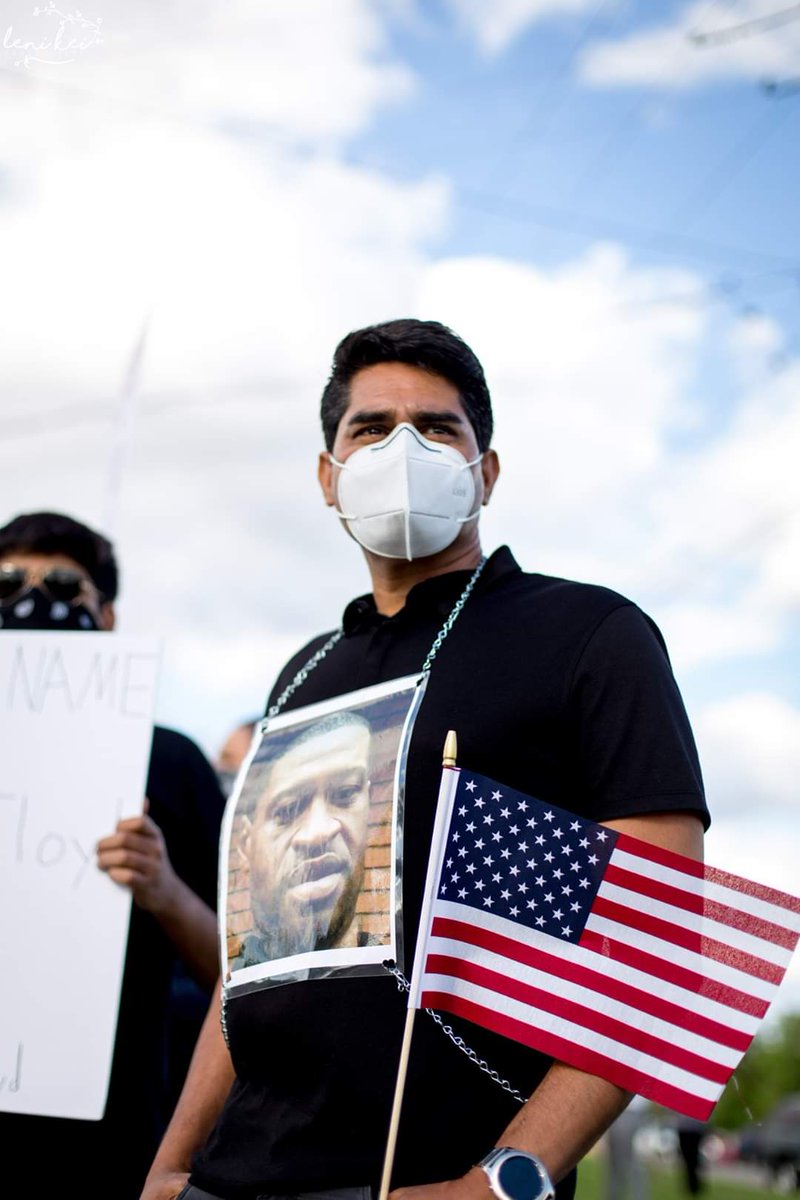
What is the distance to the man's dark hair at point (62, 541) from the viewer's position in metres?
3.77

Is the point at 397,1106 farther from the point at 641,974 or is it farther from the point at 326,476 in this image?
the point at 326,476

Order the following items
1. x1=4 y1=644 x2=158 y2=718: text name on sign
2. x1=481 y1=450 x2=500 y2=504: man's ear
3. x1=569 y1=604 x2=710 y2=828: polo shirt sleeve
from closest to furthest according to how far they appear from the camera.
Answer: x1=569 y1=604 x2=710 y2=828: polo shirt sleeve < x1=481 y1=450 x2=500 y2=504: man's ear < x1=4 y1=644 x2=158 y2=718: text name on sign

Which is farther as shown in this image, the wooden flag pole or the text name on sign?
the text name on sign

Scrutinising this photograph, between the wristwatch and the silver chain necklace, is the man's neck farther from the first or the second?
the wristwatch

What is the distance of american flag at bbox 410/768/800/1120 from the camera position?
2.34 meters

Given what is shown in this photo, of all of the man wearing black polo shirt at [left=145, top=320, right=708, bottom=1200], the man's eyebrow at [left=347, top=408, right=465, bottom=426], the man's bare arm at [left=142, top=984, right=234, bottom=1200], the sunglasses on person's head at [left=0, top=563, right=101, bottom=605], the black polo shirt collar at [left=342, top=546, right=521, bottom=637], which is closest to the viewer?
the man wearing black polo shirt at [left=145, top=320, right=708, bottom=1200]

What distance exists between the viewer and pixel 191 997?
15.8 feet

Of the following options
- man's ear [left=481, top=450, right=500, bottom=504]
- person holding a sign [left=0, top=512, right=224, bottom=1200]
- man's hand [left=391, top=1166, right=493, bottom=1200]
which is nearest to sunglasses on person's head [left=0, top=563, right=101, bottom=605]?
person holding a sign [left=0, top=512, right=224, bottom=1200]

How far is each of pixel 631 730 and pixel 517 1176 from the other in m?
0.77

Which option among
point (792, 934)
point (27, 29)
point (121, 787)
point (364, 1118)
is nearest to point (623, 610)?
point (792, 934)

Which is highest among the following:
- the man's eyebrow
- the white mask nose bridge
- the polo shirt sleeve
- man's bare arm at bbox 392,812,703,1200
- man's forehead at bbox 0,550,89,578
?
the man's eyebrow

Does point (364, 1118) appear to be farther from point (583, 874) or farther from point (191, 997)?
point (191, 997)

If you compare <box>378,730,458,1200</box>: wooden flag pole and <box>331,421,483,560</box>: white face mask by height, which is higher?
<box>331,421,483,560</box>: white face mask

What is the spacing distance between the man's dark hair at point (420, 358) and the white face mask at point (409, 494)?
175 millimetres
